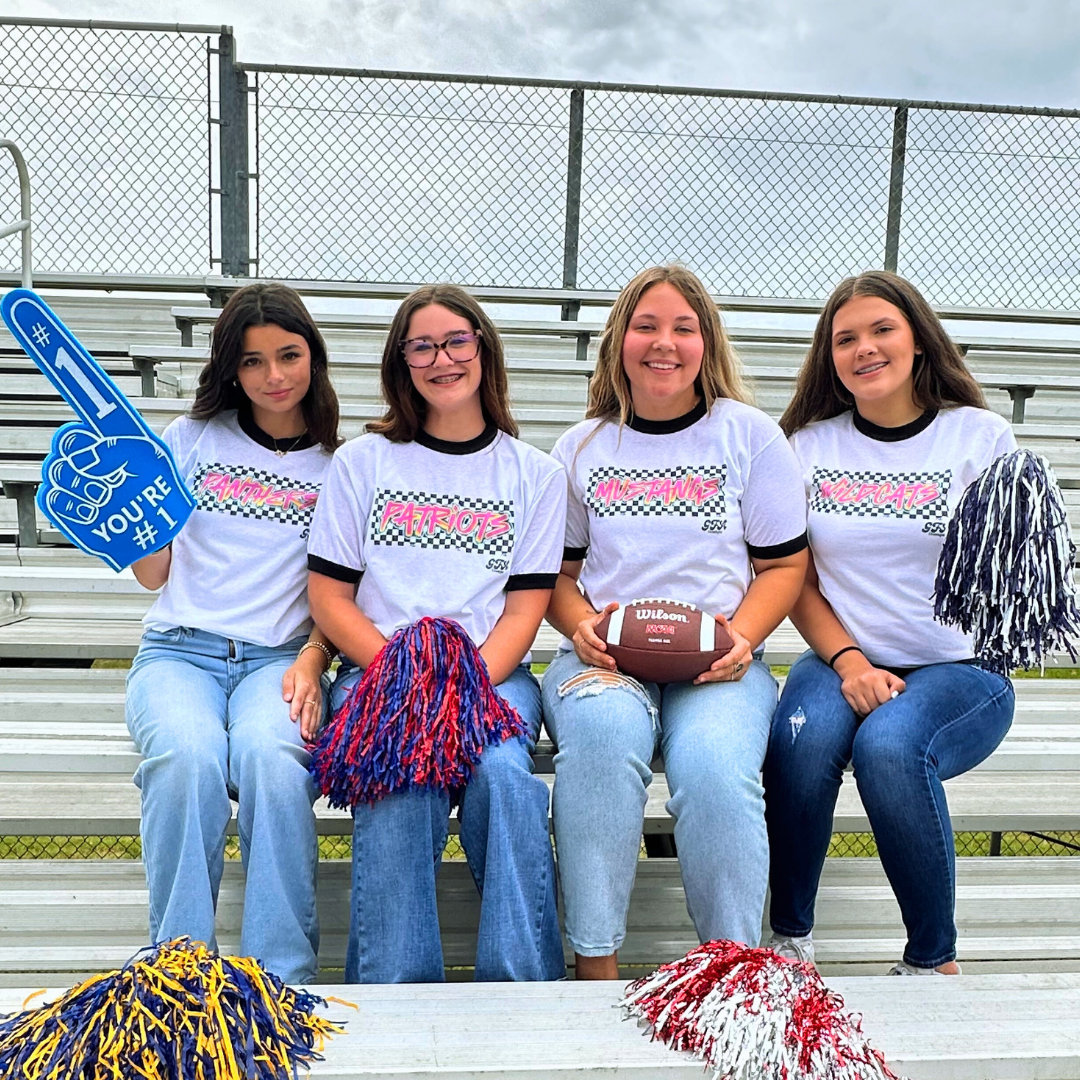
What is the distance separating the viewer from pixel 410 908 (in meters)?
1.71

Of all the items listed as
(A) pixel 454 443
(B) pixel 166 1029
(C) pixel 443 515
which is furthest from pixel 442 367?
(B) pixel 166 1029

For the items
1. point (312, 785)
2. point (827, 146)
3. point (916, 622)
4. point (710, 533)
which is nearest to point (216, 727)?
point (312, 785)

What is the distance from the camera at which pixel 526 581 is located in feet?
6.77

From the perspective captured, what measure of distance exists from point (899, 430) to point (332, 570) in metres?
1.19

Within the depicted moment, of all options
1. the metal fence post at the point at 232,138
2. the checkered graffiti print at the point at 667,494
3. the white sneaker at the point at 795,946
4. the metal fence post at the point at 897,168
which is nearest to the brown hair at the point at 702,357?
the checkered graffiti print at the point at 667,494

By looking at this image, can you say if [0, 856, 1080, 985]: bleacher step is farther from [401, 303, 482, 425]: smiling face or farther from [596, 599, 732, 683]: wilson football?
[401, 303, 482, 425]: smiling face

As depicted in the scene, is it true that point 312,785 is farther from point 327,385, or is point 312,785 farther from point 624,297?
point 624,297

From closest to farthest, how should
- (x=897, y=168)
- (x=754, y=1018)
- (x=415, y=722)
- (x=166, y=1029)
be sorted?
(x=166, y=1029), (x=754, y=1018), (x=415, y=722), (x=897, y=168)

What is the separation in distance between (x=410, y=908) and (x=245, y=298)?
4.03 ft

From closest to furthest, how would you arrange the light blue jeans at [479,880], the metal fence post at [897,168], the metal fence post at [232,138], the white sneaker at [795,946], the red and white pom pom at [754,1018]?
the red and white pom pom at [754,1018]
the light blue jeans at [479,880]
the white sneaker at [795,946]
the metal fence post at [232,138]
the metal fence post at [897,168]

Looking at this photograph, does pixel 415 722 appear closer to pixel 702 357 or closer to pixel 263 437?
pixel 263 437

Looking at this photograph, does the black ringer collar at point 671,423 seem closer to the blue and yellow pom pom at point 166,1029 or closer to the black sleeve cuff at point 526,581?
the black sleeve cuff at point 526,581

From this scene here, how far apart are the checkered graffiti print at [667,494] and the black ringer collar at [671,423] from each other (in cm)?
9

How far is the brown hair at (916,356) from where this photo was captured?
2146 mm
